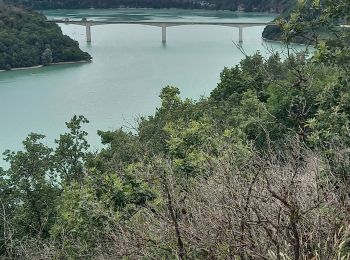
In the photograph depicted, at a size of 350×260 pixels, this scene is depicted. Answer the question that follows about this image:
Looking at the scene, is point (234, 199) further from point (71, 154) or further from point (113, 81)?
point (113, 81)

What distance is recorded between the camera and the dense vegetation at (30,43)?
25.8 metres

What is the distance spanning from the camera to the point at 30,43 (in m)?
27.4

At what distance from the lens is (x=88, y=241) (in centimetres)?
394

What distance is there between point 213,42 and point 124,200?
87.7 feet

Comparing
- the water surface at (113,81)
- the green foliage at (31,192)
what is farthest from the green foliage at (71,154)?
the water surface at (113,81)

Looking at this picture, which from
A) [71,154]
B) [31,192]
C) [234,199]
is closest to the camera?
[234,199]

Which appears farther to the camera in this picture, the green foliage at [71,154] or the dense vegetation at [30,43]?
the dense vegetation at [30,43]

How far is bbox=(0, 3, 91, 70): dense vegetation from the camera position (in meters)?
25.8

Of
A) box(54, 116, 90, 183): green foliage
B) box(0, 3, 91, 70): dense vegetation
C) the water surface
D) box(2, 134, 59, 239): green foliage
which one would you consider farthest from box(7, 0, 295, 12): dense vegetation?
box(2, 134, 59, 239): green foliage

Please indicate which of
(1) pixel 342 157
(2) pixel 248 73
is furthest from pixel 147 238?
(2) pixel 248 73

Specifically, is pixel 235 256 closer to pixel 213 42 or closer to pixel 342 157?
pixel 342 157

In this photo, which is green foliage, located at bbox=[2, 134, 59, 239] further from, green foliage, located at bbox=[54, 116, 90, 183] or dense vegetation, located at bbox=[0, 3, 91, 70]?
dense vegetation, located at bbox=[0, 3, 91, 70]

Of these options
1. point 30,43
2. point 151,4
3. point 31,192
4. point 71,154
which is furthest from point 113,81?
point 151,4

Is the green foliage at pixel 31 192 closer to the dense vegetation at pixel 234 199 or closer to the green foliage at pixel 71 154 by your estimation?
the dense vegetation at pixel 234 199
